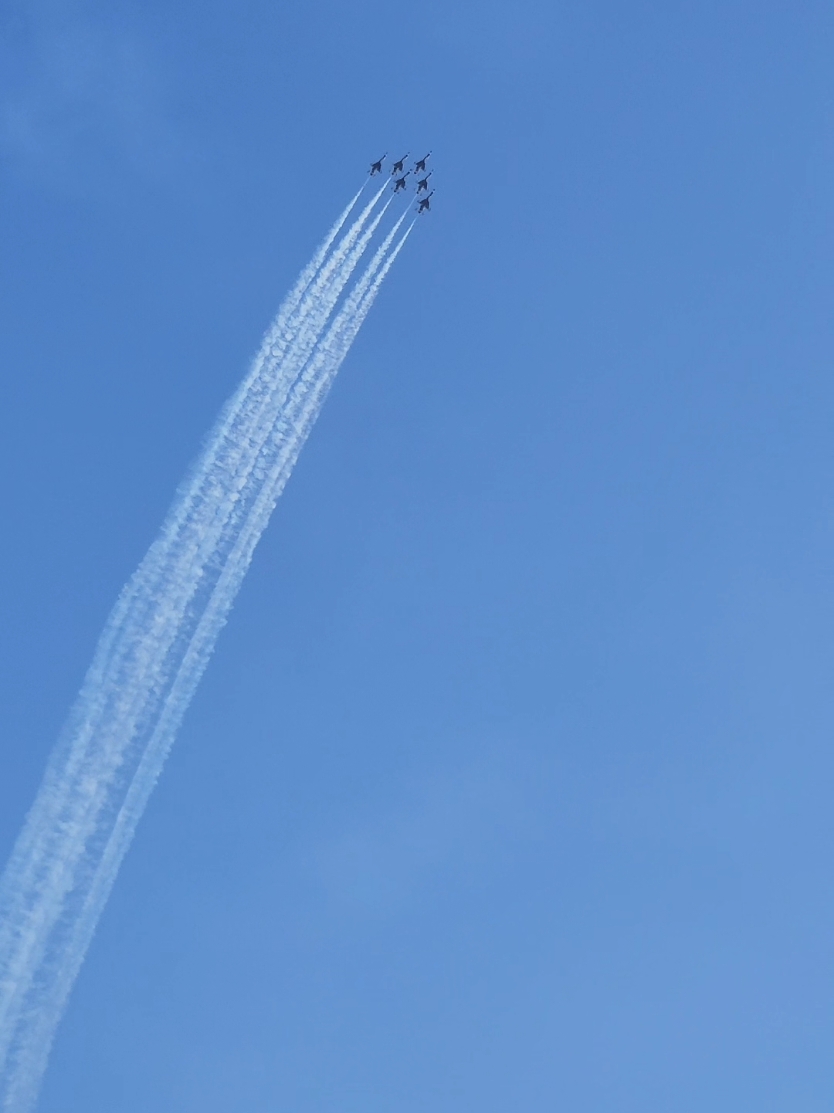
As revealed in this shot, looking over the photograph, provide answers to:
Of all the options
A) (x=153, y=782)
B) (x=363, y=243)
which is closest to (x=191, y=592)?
(x=153, y=782)

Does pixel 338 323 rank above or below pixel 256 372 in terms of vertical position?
above

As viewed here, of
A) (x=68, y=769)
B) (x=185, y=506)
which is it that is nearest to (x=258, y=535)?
(x=185, y=506)

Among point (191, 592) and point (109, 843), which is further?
point (191, 592)

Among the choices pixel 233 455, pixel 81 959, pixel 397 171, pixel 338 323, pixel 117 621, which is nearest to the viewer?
pixel 81 959

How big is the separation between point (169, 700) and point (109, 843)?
249 inches

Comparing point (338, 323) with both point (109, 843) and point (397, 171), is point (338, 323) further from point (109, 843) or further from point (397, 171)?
point (109, 843)

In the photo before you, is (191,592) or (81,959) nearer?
(81,959)

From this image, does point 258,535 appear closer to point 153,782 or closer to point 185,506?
point 185,506

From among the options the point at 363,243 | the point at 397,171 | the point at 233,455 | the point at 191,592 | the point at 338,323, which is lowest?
the point at 191,592

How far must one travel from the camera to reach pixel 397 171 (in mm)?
89188

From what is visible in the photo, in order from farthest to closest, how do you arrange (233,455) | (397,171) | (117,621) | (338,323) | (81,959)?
(397,171)
(338,323)
(233,455)
(117,621)
(81,959)

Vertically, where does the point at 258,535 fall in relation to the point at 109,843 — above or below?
above

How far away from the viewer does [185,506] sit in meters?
69.4

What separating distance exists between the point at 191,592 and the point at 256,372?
445 inches
